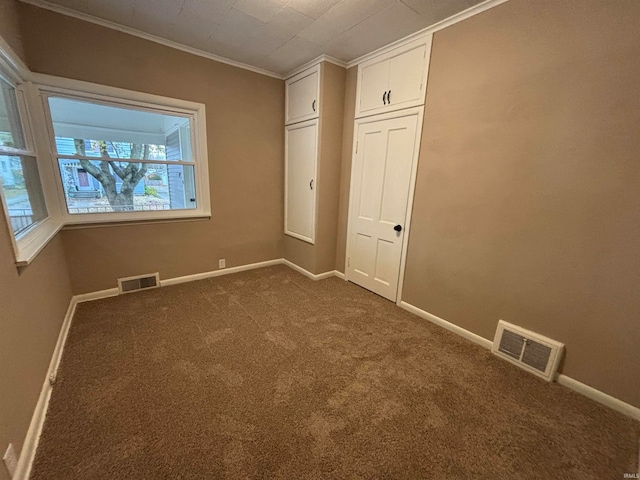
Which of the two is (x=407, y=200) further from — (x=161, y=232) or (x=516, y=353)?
(x=161, y=232)

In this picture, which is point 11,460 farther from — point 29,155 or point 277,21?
point 277,21

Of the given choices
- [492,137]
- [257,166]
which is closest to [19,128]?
[257,166]

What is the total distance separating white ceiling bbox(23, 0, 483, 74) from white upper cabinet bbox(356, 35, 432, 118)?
127 mm

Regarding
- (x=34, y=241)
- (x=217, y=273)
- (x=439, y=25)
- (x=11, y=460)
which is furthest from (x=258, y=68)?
(x=11, y=460)

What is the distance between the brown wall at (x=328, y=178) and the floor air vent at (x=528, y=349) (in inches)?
78.4

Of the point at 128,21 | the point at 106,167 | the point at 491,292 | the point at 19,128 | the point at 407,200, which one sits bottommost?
the point at 491,292

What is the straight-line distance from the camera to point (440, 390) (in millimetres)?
1698

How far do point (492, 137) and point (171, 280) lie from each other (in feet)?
11.5

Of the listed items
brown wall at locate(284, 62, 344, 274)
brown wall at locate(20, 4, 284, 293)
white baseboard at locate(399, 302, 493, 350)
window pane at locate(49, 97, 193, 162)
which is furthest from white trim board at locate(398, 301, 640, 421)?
window pane at locate(49, 97, 193, 162)

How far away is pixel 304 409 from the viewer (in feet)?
5.01

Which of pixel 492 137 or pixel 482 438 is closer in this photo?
pixel 482 438

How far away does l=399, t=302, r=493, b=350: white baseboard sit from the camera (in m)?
2.17

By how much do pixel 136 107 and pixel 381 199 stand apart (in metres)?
2.67

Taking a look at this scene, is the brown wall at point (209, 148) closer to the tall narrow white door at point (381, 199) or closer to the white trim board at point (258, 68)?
the white trim board at point (258, 68)
